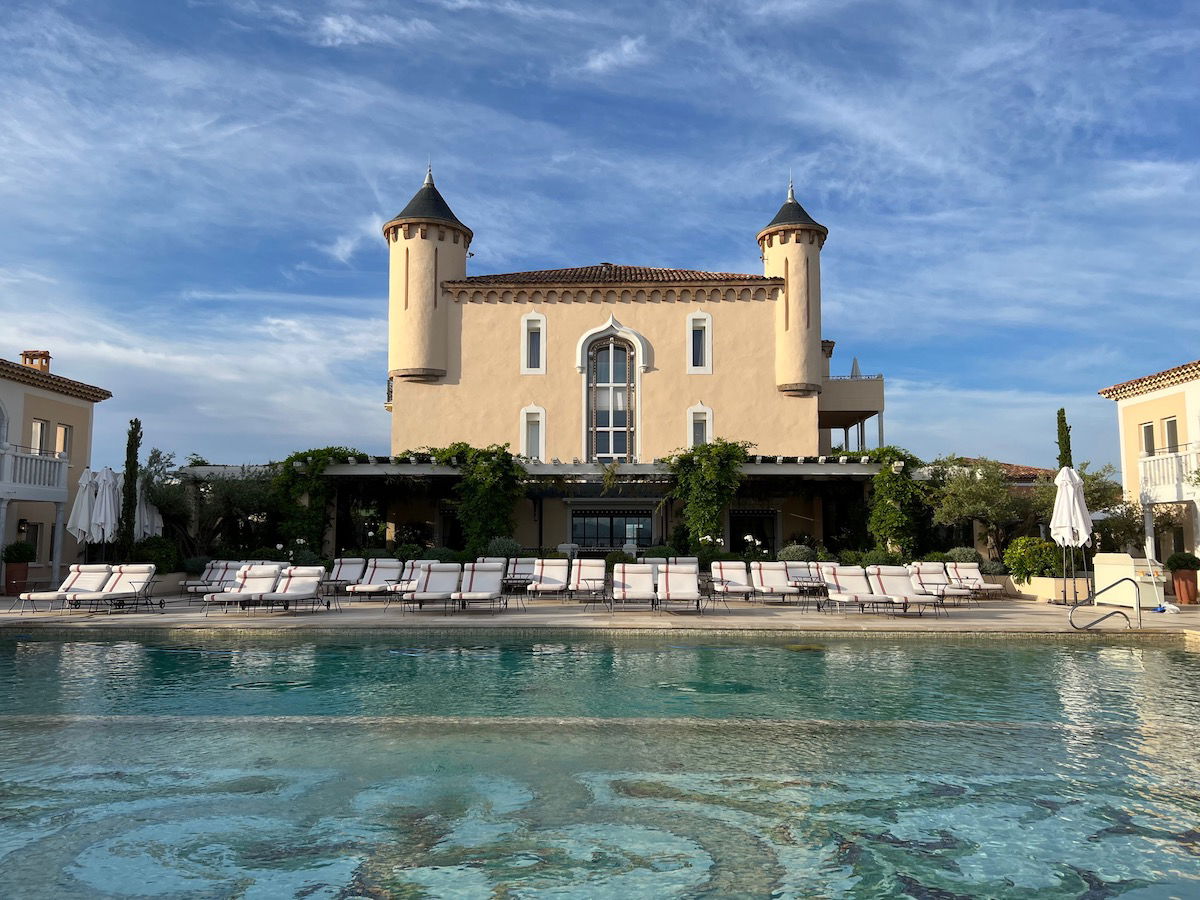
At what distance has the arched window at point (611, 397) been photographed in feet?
94.3

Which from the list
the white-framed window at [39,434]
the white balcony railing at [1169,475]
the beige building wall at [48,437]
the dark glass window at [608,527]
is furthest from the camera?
the dark glass window at [608,527]

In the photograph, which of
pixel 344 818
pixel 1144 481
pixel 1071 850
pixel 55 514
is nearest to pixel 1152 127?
pixel 1144 481

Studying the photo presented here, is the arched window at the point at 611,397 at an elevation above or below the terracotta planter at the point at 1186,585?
above

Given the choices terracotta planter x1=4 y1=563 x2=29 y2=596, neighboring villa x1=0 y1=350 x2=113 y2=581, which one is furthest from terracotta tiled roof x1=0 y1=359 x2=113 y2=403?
terracotta planter x1=4 y1=563 x2=29 y2=596

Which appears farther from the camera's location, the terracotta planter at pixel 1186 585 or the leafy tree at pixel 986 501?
the leafy tree at pixel 986 501

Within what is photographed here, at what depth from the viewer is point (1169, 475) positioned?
20.2 metres

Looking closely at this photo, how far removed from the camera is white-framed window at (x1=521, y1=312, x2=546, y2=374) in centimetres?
2866

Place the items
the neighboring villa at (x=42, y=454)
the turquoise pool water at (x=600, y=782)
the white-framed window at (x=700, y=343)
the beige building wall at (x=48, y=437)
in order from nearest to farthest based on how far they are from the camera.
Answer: the turquoise pool water at (x=600, y=782) → the neighboring villa at (x=42, y=454) → the beige building wall at (x=48, y=437) → the white-framed window at (x=700, y=343)

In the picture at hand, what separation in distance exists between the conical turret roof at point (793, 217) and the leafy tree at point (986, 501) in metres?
9.90

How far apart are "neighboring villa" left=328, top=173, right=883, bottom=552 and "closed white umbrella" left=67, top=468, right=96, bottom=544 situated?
9787mm

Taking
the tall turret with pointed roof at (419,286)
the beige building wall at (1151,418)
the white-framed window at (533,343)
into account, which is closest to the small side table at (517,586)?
the white-framed window at (533,343)

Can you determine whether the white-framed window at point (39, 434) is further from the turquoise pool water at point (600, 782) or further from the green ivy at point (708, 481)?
the green ivy at point (708, 481)

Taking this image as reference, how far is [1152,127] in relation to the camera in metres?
13.2

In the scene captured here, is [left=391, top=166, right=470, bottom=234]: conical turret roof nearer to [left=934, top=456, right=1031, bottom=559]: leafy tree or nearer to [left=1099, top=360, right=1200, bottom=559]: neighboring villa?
[left=934, top=456, right=1031, bottom=559]: leafy tree
